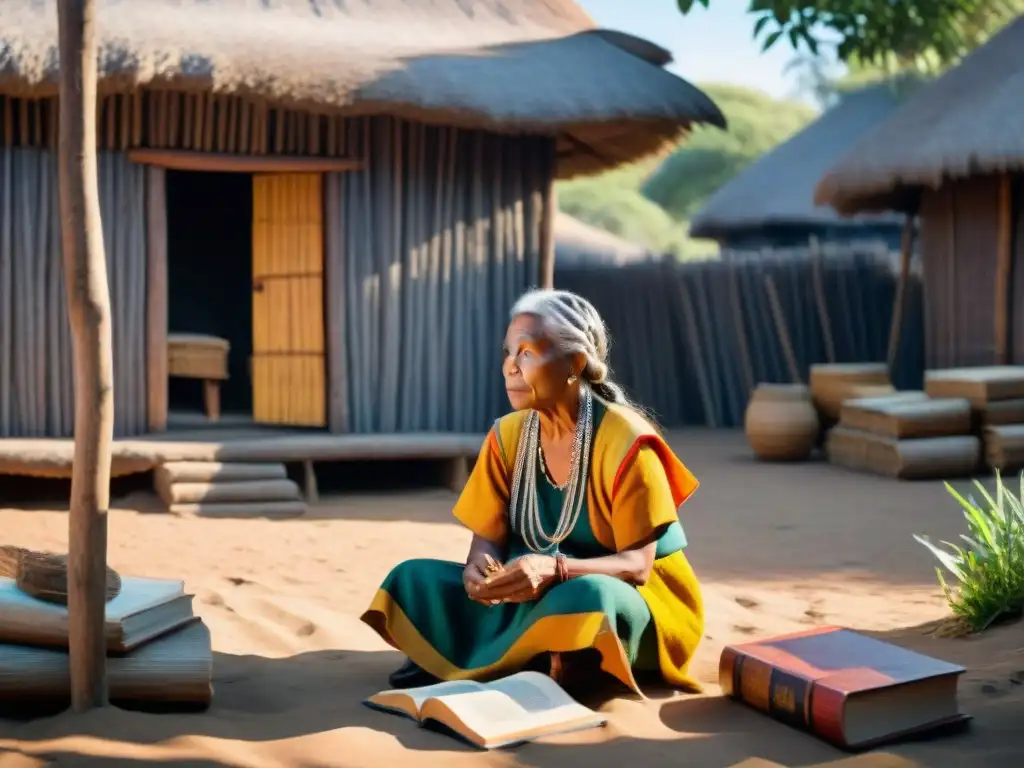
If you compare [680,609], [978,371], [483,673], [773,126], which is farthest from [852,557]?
[773,126]

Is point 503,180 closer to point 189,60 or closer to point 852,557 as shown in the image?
point 189,60

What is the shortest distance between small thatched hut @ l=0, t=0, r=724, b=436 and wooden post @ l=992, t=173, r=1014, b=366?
2.75 m

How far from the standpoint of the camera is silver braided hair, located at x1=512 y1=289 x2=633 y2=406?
333 centimetres

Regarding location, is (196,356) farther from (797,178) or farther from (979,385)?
(797,178)

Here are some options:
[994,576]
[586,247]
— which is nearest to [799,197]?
[586,247]

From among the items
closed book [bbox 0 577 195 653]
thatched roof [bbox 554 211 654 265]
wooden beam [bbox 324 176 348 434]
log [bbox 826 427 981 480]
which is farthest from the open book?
thatched roof [bbox 554 211 654 265]

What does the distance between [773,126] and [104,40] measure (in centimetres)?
3563

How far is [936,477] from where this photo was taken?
8.32 metres

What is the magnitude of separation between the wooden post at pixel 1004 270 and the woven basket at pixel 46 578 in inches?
322

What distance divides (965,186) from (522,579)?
819 cm

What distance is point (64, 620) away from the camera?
304 centimetres

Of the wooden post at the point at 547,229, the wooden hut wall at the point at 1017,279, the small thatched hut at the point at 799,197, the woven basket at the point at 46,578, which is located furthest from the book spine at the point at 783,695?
the small thatched hut at the point at 799,197

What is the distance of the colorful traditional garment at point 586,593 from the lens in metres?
3.16

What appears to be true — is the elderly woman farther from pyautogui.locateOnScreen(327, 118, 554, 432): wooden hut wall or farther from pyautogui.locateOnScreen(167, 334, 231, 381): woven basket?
pyautogui.locateOnScreen(167, 334, 231, 381): woven basket
